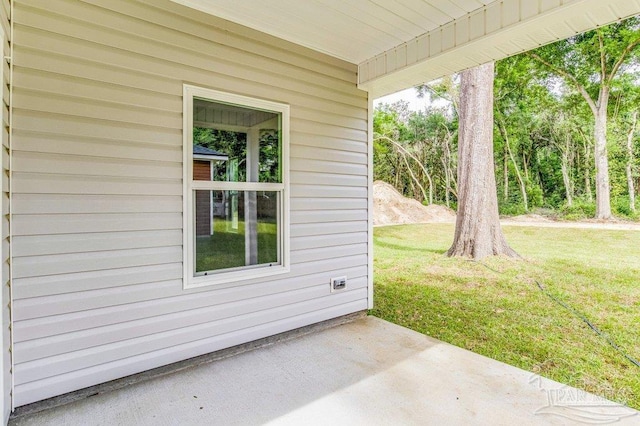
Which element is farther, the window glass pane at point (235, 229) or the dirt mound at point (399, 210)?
the dirt mound at point (399, 210)

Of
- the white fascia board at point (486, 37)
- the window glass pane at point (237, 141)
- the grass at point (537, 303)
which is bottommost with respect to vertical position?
the grass at point (537, 303)

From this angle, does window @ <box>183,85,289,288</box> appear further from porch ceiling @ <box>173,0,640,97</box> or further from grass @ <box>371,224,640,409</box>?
grass @ <box>371,224,640,409</box>

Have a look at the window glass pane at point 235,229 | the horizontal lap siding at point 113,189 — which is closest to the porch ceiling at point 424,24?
the horizontal lap siding at point 113,189

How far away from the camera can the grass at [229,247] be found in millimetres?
2641

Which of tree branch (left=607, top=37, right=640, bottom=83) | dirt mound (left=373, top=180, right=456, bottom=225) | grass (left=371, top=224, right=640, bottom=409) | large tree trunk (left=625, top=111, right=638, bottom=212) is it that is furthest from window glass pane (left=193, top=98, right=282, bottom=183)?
large tree trunk (left=625, top=111, right=638, bottom=212)

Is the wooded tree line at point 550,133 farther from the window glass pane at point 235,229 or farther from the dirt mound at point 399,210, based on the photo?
the window glass pane at point 235,229

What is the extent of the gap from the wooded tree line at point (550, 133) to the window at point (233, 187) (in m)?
9.95

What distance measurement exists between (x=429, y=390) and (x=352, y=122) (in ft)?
8.35

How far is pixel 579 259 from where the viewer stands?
6504 mm

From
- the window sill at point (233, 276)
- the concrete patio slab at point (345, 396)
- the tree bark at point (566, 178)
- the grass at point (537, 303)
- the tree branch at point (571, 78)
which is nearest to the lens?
the concrete patio slab at point (345, 396)

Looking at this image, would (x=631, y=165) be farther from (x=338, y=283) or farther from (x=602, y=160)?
(x=338, y=283)

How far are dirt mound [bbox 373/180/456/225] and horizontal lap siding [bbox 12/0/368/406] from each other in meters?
10.5

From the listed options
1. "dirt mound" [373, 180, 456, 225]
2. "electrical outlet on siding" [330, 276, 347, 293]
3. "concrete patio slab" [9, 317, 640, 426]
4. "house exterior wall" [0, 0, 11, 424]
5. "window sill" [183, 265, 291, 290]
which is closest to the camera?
"house exterior wall" [0, 0, 11, 424]

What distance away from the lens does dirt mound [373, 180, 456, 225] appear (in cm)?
1311
